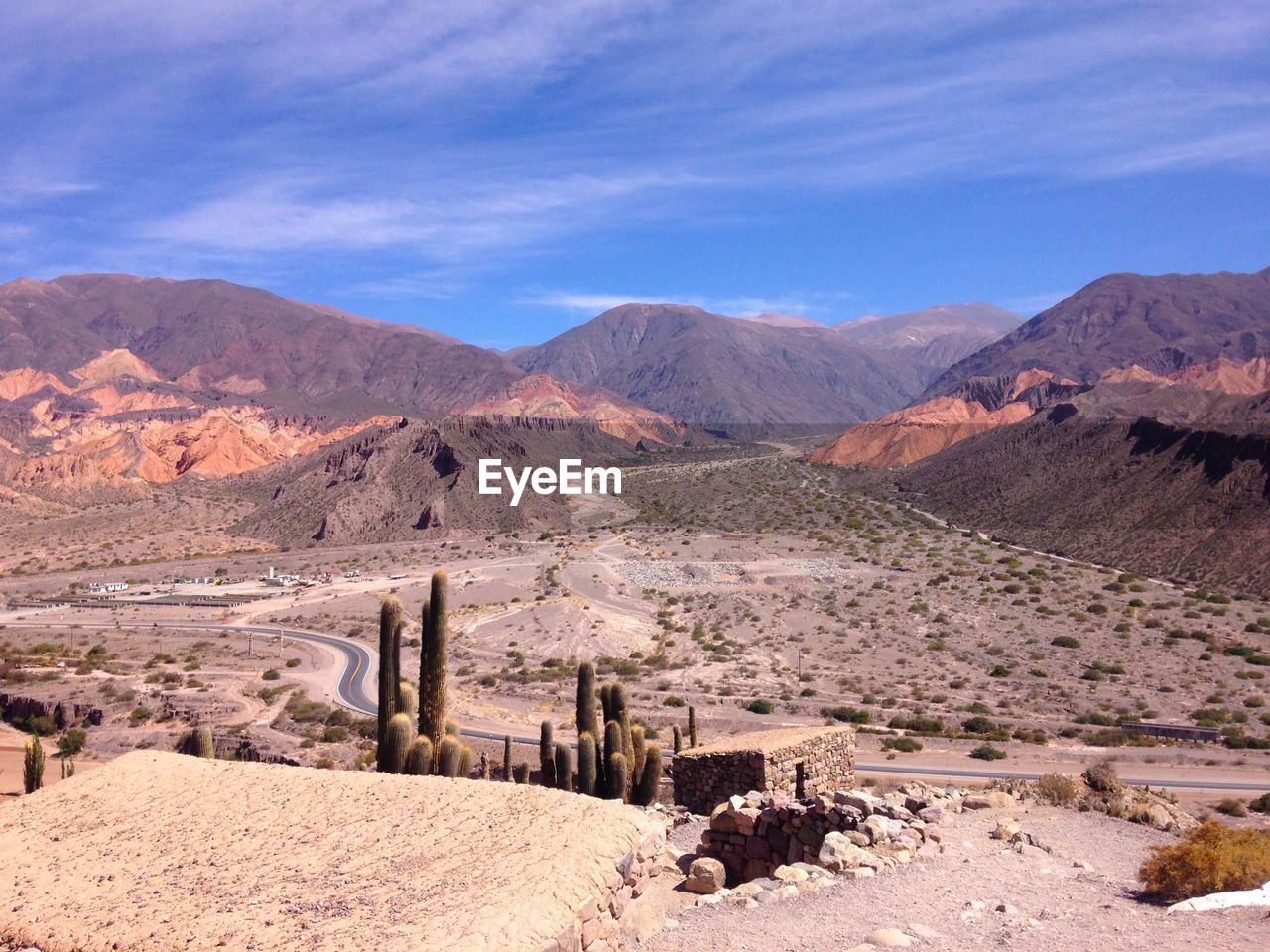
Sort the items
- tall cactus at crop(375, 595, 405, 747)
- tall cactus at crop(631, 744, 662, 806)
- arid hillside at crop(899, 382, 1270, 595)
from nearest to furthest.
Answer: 1. tall cactus at crop(375, 595, 405, 747)
2. tall cactus at crop(631, 744, 662, 806)
3. arid hillside at crop(899, 382, 1270, 595)

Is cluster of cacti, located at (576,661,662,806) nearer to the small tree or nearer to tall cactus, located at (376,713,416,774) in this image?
tall cactus, located at (376,713,416,774)

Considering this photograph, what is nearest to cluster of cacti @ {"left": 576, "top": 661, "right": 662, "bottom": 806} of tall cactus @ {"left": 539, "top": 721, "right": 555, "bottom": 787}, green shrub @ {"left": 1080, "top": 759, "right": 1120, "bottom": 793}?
tall cactus @ {"left": 539, "top": 721, "right": 555, "bottom": 787}

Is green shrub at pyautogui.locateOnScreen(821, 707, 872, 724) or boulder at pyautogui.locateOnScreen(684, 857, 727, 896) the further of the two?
green shrub at pyautogui.locateOnScreen(821, 707, 872, 724)

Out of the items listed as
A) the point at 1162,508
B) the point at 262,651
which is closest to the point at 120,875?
the point at 262,651

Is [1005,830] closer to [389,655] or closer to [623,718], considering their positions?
[623,718]

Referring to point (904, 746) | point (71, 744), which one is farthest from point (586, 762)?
point (71, 744)

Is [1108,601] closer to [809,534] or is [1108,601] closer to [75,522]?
[809,534]
